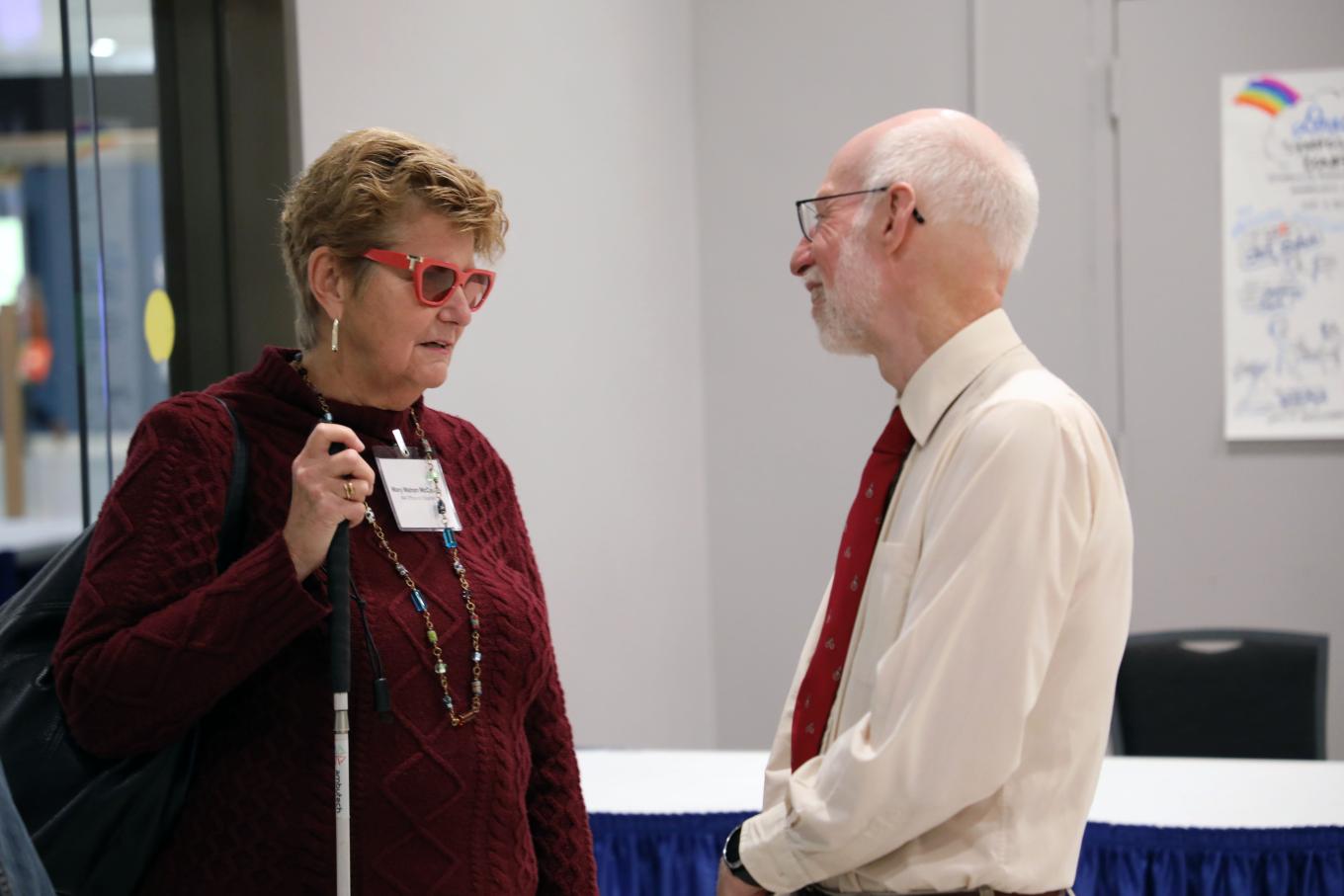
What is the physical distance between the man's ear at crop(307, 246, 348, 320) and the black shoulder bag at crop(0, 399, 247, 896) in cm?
43

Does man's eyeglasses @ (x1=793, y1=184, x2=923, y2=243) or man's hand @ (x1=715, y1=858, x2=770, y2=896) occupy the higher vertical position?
man's eyeglasses @ (x1=793, y1=184, x2=923, y2=243)

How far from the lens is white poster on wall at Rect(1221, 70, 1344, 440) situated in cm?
423

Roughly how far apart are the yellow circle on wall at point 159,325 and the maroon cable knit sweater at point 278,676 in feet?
3.57

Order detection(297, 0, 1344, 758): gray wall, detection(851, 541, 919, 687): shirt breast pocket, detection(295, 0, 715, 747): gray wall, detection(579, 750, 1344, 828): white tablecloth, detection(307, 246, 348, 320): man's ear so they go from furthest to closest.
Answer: detection(297, 0, 1344, 758): gray wall, detection(295, 0, 715, 747): gray wall, detection(579, 750, 1344, 828): white tablecloth, detection(307, 246, 348, 320): man's ear, detection(851, 541, 919, 687): shirt breast pocket

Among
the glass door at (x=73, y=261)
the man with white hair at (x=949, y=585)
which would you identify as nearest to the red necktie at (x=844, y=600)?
the man with white hair at (x=949, y=585)

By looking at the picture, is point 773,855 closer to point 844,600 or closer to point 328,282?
point 844,600

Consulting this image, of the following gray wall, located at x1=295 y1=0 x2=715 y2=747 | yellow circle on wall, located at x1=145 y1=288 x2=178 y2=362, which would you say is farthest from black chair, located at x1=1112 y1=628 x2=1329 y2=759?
yellow circle on wall, located at x1=145 y1=288 x2=178 y2=362

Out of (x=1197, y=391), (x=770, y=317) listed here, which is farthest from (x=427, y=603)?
(x=1197, y=391)

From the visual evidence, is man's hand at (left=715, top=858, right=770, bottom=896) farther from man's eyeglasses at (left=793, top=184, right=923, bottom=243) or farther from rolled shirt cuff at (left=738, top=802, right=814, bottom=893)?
man's eyeglasses at (left=793, top=184, right=923, bottom=243)

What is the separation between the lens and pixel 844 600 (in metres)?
1.47

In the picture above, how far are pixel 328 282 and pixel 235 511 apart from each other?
283 mm

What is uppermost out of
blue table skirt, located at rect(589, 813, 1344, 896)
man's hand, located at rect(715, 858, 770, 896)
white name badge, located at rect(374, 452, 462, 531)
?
white name badge, located at rect(374, 452, 462, 531)

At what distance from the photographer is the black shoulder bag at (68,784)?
1.33 metres

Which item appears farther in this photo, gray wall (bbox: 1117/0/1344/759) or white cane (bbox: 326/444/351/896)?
gray wall (bbox: 1117/0/1344/759)
